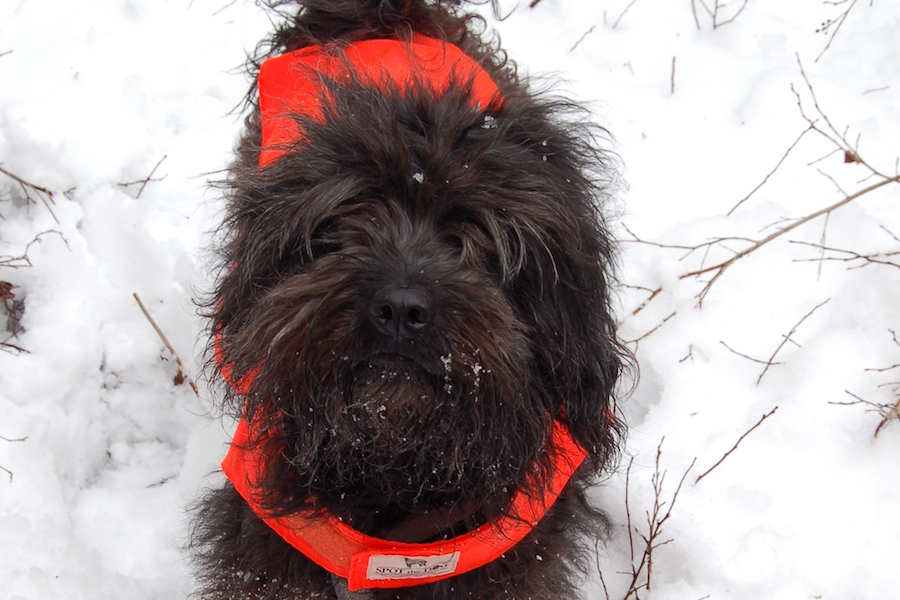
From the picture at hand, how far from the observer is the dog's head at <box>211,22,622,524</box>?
1680 mm

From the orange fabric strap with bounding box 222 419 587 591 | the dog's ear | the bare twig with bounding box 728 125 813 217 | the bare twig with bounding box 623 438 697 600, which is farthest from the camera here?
the bare twig with bounding box 728 125 813 217

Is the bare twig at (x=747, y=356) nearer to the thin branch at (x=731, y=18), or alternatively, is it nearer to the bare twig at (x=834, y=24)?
the bare twig at (x=834, y=24)

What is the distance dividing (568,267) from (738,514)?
1.40 m

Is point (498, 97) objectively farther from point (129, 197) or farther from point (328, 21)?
point (129, 197)

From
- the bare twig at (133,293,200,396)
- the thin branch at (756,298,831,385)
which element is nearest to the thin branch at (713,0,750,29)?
the thin branch at (756,298,831,385)

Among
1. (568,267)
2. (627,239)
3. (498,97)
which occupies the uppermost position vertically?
(498,97)

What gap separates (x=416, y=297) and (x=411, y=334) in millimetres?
79

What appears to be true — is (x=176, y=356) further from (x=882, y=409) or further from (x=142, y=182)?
(x=882, y=409)

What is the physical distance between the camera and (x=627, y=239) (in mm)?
3381

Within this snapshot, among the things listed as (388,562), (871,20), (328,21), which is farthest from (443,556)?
(871,20)

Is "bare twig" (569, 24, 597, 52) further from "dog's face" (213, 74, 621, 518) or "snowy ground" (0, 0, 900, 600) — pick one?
"dog's face" (213, 74, 621, 518)

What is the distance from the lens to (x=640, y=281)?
3.36m

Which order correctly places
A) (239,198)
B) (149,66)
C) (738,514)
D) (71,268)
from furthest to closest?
(149,66) < (71,268) < (738,514) < (239,198)

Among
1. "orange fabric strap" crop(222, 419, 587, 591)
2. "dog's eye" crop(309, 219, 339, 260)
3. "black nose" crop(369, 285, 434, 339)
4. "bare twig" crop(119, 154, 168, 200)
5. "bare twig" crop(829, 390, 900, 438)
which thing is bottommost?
"bare twig" crop(119, 154, 168, 200)
